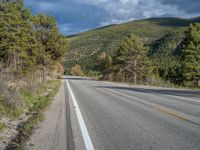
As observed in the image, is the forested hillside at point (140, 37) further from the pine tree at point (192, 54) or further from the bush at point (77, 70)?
the pine tree at point (192, 54)

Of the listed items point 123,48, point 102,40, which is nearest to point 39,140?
point 123,48

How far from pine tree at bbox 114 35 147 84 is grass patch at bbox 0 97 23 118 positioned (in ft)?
165

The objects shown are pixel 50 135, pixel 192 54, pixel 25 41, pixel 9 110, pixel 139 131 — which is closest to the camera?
pixel 50 135

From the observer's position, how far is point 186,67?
144 feet

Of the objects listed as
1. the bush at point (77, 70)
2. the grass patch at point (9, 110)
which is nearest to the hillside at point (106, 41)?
the bush at point (77, 70)

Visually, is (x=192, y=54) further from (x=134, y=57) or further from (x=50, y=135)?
(x=50, y=135)

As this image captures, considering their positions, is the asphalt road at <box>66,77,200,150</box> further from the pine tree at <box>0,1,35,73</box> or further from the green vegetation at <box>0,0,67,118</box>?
the pine tree at <box>0,1,35,73</box>

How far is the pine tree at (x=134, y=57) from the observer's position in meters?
60.6

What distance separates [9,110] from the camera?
10.4 m

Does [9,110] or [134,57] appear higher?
[134,57]

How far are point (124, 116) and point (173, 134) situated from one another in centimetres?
315

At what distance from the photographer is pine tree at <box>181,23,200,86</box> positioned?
4284 centimetres

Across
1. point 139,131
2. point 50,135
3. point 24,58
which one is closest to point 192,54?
point 24,58

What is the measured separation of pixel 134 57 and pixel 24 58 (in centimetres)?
3606
